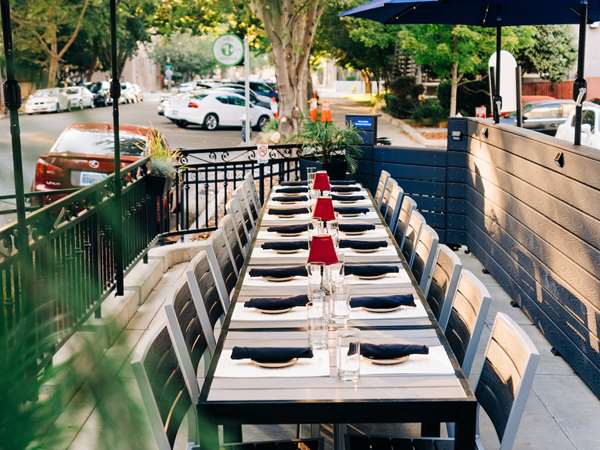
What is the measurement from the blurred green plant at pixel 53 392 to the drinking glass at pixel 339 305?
9.12ft

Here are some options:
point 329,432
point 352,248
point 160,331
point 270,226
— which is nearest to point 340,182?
point 270,226

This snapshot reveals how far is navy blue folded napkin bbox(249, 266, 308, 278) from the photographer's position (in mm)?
4738

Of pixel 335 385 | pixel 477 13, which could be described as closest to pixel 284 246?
pixel 335 385

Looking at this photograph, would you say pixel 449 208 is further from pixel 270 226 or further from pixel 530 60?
pixel 530 60

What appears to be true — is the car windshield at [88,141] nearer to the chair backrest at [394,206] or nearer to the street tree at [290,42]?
the chair backrest at [394,206]

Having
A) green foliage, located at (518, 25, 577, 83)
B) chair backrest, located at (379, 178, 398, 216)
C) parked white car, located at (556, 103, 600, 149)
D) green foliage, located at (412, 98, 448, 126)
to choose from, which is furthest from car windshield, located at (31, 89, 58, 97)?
green foliage, located at (518, 25, 577, 83)

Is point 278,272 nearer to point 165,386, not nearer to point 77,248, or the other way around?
point 77,248

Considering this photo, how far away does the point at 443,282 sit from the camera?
4570mm

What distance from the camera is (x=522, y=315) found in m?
7.00

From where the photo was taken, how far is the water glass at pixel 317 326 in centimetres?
345

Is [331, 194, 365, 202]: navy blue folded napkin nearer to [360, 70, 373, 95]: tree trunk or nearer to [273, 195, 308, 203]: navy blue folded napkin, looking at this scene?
[273, 195, 308, 203]: navy blue folded napkin

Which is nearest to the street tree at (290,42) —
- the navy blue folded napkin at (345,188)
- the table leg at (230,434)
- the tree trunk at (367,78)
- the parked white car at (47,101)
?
the navy blue folded napkin at (345,188)

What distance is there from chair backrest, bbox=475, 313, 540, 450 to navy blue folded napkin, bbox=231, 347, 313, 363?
741 millimetres

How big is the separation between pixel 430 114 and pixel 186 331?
2941 centimetres
